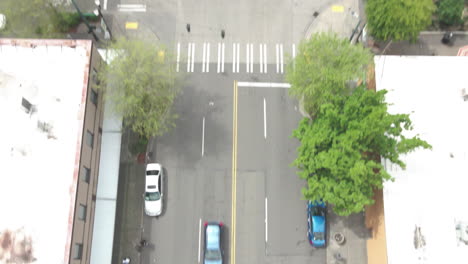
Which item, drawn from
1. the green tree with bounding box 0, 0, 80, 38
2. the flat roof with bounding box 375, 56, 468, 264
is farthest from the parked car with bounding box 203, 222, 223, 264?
the green tree with bounding box 0, 0, 80, 38

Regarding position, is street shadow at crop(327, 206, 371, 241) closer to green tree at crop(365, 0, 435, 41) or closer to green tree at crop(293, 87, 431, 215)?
green tree at crop(293, 87, 431, 215)

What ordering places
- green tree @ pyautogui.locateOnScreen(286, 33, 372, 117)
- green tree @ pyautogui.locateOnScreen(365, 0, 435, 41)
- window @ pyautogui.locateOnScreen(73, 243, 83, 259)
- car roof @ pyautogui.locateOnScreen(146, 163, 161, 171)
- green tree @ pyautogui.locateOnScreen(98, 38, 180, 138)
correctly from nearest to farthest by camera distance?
window @ pyautogui.locateOnScreen(73, 243, 83, 259)
green tree @ pyautogui.locateOnScreen(286, 33, 372, 117)
green tree @ pyautogui.locateOnScreen(98, 38, 180, 138)
green tree @ pyautogui.locateOnScreen(365, 0, 435, 41)
car roof @ pyautogui.locateOnScreen(146, 163, 161, 171)

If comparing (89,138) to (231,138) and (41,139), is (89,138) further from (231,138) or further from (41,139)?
(231,138)

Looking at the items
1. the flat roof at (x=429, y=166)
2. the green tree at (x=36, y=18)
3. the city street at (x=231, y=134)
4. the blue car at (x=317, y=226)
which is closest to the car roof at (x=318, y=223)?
the blue car at (x=317, y=226)

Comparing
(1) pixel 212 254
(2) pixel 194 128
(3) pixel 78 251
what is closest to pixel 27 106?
(3) pixel 78 251

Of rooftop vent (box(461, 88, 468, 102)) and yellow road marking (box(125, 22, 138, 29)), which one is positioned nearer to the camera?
rooftop vent (box(461, 88, 468, 102))

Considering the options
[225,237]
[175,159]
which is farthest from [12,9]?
[225,237]
